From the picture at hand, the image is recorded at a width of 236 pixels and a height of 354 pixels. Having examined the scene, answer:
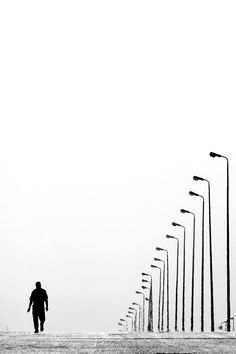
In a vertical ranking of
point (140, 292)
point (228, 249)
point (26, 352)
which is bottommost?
point (26, 352)

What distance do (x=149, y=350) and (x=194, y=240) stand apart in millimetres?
64263

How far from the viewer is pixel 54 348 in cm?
2820

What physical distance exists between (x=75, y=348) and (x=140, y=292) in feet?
444

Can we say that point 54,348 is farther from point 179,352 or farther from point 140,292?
point 140,292

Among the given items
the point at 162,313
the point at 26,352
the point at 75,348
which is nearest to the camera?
the point at 26,352

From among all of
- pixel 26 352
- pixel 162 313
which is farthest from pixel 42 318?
pixel 162 313

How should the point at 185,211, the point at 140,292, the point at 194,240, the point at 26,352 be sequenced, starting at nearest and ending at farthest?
the point at 26,352, the point at 185,211, the point at 194,240, the point at 140,292

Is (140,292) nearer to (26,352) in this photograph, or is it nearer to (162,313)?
(162,313)

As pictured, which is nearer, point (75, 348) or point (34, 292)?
point (75, 348)

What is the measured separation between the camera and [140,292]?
16288 cm

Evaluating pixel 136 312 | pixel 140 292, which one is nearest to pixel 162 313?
pixel 140 292

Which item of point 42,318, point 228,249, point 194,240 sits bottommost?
point 42,318

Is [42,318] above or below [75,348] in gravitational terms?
above

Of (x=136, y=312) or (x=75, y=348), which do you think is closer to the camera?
(x=75, y=348)
